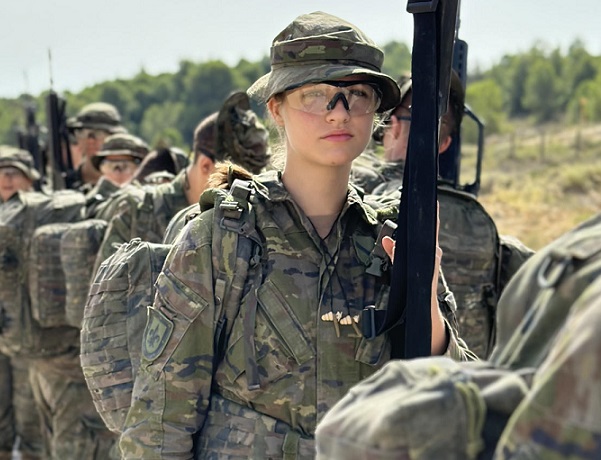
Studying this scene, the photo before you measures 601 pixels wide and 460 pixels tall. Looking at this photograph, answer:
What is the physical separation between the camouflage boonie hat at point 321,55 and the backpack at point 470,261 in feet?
4.90

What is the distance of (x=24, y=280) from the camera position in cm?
779

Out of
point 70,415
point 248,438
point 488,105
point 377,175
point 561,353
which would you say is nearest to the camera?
point 561,353

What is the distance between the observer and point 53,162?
9.60m

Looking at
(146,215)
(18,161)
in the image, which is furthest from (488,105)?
(146,215)

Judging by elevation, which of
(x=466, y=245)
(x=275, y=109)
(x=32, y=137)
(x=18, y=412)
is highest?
(x=275, y=109)

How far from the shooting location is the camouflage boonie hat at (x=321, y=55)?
2843 mm

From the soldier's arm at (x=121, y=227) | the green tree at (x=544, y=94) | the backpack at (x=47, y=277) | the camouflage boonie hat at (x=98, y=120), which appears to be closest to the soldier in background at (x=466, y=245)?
the soldier's arm at (x=121, y=227)

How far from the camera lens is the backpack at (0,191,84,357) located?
7.70m

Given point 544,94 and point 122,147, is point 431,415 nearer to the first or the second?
point 122,147

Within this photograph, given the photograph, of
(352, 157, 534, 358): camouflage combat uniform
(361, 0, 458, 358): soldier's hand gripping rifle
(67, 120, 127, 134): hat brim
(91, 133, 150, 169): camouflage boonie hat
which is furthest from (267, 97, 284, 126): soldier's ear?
(67, 120, 127, 134): hat brim

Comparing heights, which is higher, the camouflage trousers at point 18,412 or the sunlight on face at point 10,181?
Answer: the sunlight on face at point 10,181

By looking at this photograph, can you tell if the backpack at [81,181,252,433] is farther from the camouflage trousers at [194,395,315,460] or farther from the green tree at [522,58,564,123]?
the green tree at [522,58,564,123]

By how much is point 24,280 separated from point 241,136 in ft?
10.2

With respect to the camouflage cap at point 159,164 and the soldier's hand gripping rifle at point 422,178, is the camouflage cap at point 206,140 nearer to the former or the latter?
the camouflage cap at point 159,164
